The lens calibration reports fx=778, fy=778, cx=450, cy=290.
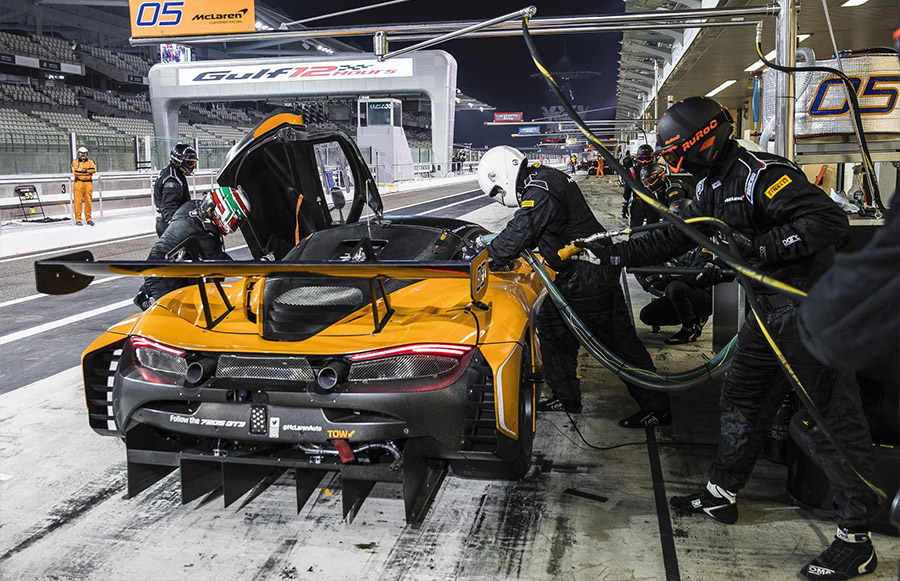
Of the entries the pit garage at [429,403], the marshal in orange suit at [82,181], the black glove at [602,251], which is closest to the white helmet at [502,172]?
the pit garage at [429,403]

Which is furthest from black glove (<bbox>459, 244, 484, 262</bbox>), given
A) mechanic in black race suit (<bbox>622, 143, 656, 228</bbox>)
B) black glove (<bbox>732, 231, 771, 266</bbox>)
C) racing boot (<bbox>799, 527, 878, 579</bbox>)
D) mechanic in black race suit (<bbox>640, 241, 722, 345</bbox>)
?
mechanic in black race suit (<bbox>622, 143, 656, 228</bbox>)

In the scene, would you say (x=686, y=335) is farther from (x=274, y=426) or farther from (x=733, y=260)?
(x=733, y=260)

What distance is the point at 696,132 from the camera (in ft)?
11.6

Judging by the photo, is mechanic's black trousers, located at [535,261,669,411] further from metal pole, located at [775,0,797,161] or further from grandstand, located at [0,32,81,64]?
grandstand, located at [0,32,81,64]

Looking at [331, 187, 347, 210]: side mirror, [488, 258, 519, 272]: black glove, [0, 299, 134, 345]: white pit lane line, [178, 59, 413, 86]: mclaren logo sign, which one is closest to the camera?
[488, 258, 519, 272]: black glove

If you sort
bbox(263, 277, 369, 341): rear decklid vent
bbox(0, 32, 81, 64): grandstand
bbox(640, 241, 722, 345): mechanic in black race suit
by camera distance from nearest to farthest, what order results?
1. bbox(263, 277, 369, 341): rear decklid vent
2. bbox(640, 241, 722, 345): mechanic in black race suit
3. bbox(0, 32, 81, 64): grandstand

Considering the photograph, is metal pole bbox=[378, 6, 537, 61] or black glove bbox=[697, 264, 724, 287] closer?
black glove bbox=[697, 264, 724, 287]

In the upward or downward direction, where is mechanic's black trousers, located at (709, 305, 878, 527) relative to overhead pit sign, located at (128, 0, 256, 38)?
downward

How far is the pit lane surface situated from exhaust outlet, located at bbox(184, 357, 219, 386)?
0.69 meters

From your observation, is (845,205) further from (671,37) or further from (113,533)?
(671,37)

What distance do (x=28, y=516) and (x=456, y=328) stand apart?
6.98ft

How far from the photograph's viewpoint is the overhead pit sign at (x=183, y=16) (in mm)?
7754

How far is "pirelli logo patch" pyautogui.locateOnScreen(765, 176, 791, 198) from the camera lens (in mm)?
3297

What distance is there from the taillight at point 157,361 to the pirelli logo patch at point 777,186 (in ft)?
8.55
